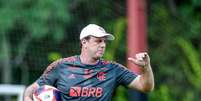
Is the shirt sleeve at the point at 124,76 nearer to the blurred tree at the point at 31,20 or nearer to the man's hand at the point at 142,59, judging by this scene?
the man's hand at the point at 142,59

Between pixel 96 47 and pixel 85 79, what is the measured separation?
30 centimetres

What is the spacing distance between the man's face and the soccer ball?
44 centimetres

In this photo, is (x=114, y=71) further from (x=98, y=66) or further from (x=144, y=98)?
(x=144, y=98)

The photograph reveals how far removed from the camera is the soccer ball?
341 inches

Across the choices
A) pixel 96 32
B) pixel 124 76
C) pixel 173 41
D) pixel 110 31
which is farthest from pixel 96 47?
pixel 173 41

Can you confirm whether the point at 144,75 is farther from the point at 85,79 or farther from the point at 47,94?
the point at 47,94

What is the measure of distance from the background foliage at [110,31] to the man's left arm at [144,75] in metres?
6.21

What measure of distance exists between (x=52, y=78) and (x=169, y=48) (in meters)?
8.46

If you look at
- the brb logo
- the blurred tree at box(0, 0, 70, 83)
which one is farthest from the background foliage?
the brb logo

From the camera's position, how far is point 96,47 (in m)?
8.63

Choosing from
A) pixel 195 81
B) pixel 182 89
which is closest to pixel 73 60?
pixel 195 81

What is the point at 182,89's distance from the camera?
16.9 meters

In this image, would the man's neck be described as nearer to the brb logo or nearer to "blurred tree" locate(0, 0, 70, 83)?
the brb logo

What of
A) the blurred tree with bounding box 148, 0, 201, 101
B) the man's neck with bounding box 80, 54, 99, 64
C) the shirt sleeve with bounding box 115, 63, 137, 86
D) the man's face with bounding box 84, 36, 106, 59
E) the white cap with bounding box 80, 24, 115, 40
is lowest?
the blurred tree with bounding box 148, 0, 201, 101
